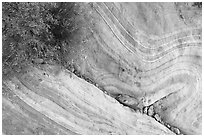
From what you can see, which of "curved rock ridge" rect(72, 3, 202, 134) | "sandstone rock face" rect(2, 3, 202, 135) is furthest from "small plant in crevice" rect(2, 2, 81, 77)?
"curved rock ridge" rect(72, 3, 202, 134)

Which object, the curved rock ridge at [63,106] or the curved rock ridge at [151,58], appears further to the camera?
the curved rock ridge at [151,58]

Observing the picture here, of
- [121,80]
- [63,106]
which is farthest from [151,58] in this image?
[63,106]

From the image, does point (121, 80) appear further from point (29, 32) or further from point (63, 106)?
point (29, 32)

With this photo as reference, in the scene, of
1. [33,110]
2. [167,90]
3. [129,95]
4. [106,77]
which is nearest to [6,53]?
[33,110]

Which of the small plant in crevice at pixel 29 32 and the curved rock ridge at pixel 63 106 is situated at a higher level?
the small plant in crevice at pixel 29 32

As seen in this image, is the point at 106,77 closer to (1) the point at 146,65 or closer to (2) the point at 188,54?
(1) the point at 146,65

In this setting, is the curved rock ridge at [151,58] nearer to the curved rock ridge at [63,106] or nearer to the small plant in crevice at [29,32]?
the curved rock ridge at [63,106]

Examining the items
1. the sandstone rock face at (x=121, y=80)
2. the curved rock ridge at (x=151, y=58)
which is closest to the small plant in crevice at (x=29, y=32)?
the sandstone rock face at (x=121, y=80)

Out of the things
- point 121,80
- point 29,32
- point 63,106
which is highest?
point 29,32

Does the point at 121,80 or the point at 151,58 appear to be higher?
the point at 151,58
